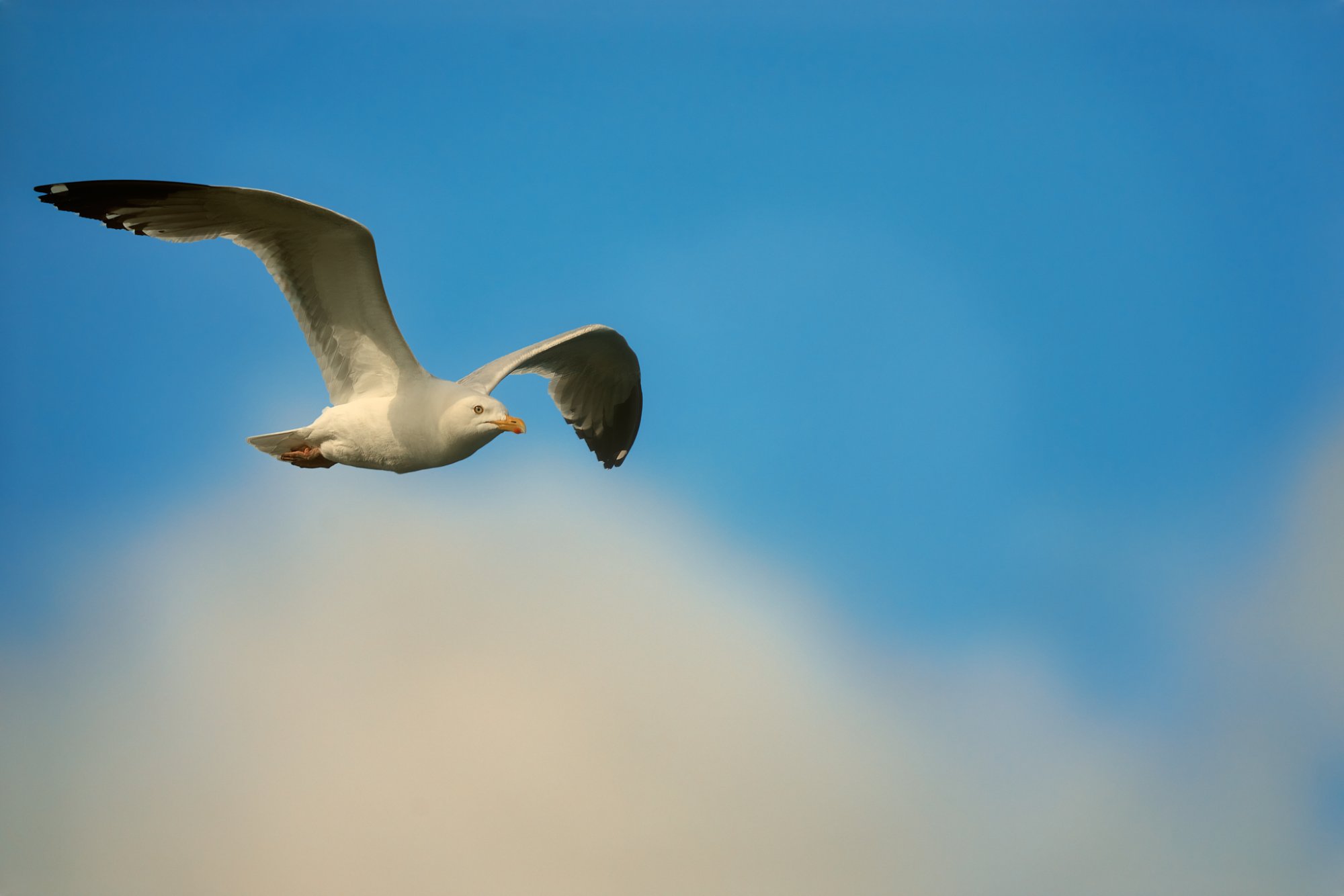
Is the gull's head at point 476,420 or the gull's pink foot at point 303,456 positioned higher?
the gull's head at point 476,420

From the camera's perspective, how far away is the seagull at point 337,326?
629 centimetres

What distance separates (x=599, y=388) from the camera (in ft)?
29.2

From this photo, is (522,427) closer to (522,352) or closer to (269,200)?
(522,352)

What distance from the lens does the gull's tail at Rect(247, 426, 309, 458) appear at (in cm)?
669

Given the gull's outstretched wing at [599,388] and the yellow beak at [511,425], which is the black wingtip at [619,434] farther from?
the yellow beak at [511,425]

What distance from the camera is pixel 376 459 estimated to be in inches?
263

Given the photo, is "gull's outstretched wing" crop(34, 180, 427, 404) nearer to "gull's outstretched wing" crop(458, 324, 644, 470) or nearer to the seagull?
the seagull

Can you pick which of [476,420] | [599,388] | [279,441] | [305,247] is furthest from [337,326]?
[599,388]

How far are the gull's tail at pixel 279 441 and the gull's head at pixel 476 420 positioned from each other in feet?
3.18

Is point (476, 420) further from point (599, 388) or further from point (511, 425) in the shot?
point (599, 388)

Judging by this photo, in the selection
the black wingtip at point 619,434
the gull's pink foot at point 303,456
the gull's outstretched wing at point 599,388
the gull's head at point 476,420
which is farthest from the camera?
the black wingtip at point 619,434

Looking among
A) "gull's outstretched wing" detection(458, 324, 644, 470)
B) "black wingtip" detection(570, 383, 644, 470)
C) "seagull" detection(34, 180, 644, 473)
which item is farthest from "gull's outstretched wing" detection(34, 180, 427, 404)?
"black wingtip" detection(570, 383, 644, 470)

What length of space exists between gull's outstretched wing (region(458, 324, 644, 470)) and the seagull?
1136mm

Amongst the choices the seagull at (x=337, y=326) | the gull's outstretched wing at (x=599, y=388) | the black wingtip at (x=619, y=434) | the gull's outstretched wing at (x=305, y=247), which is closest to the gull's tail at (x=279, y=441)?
the seagull at (x=337, y=326)
